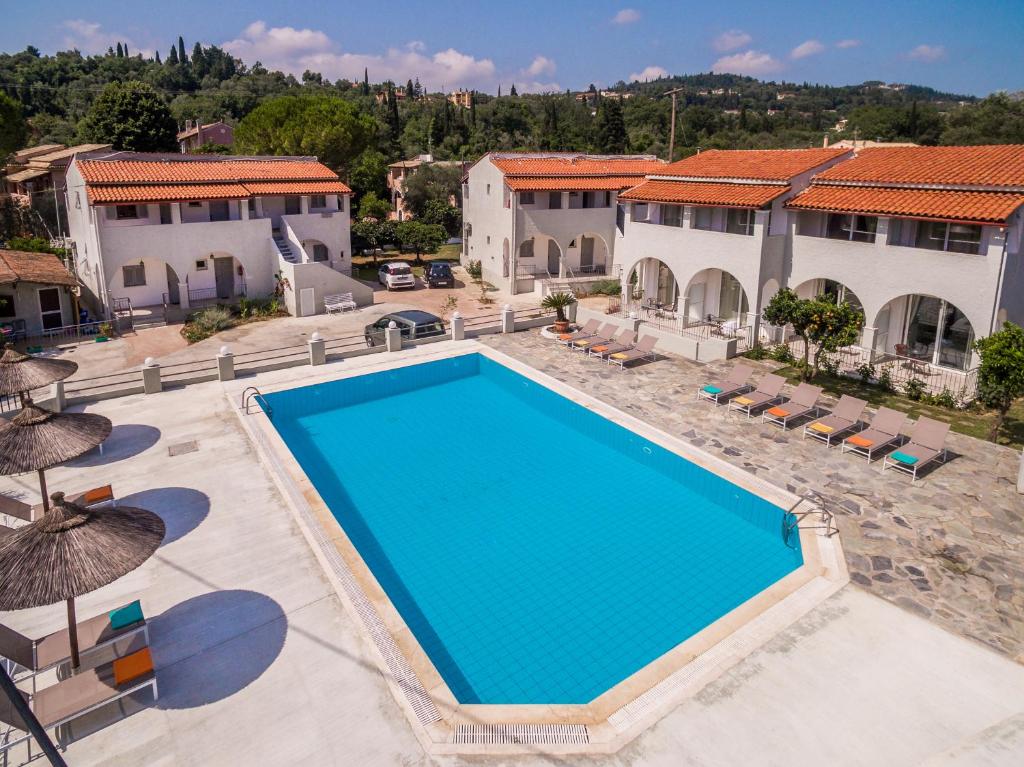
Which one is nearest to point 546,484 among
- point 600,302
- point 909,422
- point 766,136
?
point 909,422

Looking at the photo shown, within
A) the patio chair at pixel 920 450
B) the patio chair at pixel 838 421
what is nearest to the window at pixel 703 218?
the patio chair at pixel 838 421

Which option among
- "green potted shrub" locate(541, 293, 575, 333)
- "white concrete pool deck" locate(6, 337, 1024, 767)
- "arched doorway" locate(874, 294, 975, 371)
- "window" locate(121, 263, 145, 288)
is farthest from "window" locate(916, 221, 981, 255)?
"window" locate(121, 263, 145, 288)

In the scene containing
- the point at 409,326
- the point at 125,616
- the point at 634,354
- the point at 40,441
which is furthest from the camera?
the point at 409,326

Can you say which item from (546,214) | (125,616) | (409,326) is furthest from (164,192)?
(125,616)

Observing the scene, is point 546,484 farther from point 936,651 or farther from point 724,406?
point 936,651

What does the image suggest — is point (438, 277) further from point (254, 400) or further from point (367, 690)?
point (367, 690)

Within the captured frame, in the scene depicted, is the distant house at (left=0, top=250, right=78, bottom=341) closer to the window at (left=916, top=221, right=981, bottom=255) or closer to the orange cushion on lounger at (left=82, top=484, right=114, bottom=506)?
the orange cushion on lounger at (left=82, top=484, right=114, bottom=506)
